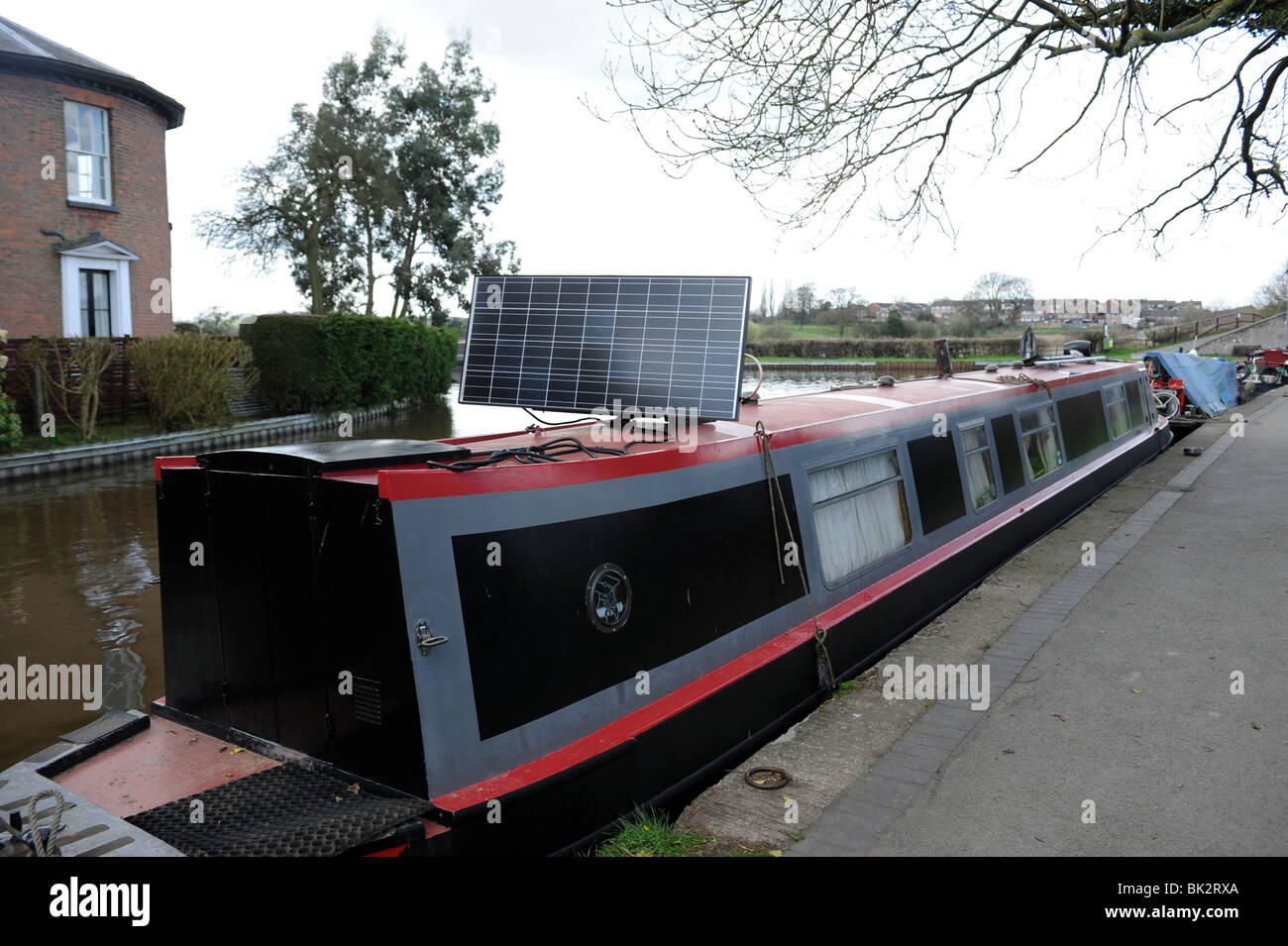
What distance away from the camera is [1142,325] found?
54.3 m

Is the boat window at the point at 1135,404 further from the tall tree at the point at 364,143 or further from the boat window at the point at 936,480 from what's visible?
the tall tree at the point at 364,143

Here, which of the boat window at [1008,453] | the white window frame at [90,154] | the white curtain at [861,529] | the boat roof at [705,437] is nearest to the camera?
the boat roof at [705,437]

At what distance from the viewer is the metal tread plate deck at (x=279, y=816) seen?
2.75m

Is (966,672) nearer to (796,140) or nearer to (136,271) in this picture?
(796,140)

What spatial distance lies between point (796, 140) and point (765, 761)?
614cm

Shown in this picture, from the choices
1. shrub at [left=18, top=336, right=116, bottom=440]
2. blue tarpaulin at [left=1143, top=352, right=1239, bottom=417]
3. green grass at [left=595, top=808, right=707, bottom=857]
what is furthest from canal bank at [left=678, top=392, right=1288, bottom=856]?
shrub at [left=18, top=336, right=116, bottom=440]

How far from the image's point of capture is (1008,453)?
26.8ft

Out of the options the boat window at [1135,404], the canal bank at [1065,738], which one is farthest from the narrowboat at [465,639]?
the boat window at [1135,404]

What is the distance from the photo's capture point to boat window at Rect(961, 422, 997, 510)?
7.31 m

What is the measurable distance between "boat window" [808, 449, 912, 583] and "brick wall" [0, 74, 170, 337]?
804 inches

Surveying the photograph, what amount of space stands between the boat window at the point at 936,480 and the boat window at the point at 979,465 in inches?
11.8

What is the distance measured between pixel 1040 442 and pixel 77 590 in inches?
374

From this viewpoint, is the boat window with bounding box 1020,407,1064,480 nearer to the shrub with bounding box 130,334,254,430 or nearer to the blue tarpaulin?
the blue tarpaulin
